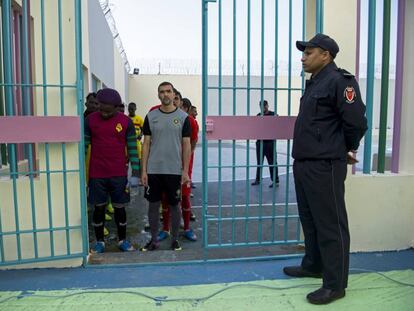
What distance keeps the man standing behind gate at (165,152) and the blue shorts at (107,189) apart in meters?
0.22

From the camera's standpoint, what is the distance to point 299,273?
3.29 meters

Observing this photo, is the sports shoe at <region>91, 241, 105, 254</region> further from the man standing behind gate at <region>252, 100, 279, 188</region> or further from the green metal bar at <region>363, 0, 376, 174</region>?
the green metal bar at <region>363, 0, 376, 174</region>

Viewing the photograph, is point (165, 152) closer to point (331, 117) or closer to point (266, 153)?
point (331, 117)

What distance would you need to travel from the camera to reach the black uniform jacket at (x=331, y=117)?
2654mm

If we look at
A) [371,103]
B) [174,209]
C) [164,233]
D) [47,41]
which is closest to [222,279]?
[174,209]

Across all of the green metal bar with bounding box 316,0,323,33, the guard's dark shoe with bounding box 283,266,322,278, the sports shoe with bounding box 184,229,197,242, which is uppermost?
the green metal bar with bounding box 316,0,323,33

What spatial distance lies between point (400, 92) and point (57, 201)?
134 inches

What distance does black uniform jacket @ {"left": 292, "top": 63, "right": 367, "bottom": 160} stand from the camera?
104 inches

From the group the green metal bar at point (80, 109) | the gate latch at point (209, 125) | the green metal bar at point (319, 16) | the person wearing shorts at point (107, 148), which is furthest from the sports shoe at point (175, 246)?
the green metal bar at point (319, 16)

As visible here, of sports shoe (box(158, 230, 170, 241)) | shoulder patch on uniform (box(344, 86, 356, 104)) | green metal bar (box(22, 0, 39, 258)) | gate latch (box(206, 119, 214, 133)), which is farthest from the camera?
sports shoe (box(158, 230, 170, 241))

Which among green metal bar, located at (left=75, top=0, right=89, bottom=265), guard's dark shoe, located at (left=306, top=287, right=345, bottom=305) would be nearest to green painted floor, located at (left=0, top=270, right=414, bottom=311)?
guard's dark shoe, located at (left=306, top=287, right=345, bottom=305)

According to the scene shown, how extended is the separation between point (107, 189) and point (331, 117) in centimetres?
223

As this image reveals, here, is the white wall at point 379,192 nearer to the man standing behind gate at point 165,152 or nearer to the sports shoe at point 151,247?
the man standing behind gate at point 165,152

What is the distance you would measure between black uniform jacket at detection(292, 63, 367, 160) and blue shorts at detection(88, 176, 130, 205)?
1.78 meters
